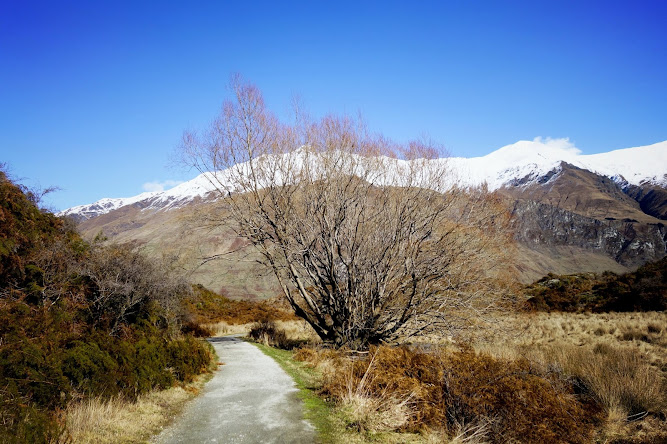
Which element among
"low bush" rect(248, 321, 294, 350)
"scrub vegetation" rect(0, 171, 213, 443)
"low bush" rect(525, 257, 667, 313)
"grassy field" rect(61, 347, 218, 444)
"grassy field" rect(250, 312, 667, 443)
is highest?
"scrub vegetation" rect(0, 171, 213, 443)

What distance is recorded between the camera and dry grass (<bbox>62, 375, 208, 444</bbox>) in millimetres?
5066

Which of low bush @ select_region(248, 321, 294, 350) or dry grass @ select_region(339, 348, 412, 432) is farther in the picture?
low bush @ select_region(248, 321, 294, 350)

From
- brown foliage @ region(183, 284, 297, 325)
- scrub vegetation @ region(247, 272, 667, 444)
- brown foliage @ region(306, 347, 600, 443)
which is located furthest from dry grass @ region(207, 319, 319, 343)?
brown foliage @ region(306, 347, 600, 443)

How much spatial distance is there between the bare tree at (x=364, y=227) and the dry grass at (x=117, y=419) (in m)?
6.94

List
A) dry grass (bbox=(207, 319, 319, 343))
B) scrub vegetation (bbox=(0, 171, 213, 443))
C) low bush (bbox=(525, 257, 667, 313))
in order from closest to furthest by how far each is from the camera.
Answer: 1. scrub vegetation (bbox=(0, 171, 213, 443))
2. dry grass (bbox=(207, 319, 319, 343))
3. low bush (bbox=(525, 257, 667, 313))

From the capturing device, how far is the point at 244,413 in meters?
6.75

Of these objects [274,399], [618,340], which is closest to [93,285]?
[274,399]

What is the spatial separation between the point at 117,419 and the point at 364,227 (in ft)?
29.9

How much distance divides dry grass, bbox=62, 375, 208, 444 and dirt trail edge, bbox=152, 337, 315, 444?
262 mm

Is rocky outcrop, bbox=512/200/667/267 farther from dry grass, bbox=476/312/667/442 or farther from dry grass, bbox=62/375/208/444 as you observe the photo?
dry grass, bbox=62/375/208/444

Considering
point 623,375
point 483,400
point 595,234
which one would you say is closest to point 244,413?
point 483,400

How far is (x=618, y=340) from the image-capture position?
15.2 meters

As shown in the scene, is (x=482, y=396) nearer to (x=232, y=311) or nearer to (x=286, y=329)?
(x=286, y=329)

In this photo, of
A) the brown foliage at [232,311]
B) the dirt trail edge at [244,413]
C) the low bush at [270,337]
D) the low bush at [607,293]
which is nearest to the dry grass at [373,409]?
the dirt trail edge at [244,413]
